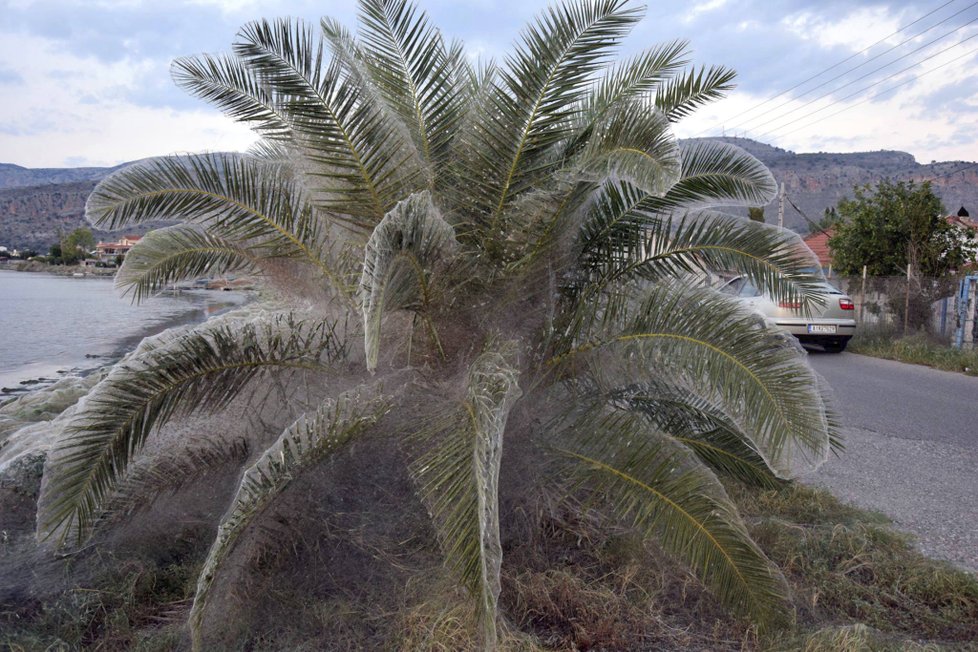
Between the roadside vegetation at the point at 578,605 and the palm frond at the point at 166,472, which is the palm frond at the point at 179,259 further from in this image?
the roadside vegetation at the point at 578,605

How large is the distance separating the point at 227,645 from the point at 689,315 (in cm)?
271

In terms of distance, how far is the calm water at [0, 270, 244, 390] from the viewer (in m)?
19.5

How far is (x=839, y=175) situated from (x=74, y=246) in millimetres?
70777

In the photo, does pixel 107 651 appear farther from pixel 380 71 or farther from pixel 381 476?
pixel 380 71

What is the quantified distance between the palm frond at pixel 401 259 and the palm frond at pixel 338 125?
0.64 metres

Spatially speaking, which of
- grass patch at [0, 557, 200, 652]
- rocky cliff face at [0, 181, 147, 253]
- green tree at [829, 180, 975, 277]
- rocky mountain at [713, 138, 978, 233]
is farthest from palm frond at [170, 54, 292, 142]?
rocky mountain at [713, 138, 978, 233]

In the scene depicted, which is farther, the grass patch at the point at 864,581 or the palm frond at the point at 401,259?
the grass patch at the point at 864,581

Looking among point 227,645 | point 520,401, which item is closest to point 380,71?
point 520,401

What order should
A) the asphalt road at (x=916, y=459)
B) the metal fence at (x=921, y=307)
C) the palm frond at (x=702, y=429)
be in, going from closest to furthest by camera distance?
the palm frond at (x=702, y=429), the asphalt road at (x=916, y=459), the metal fence at (x=921, y=307)

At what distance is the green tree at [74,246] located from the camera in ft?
144

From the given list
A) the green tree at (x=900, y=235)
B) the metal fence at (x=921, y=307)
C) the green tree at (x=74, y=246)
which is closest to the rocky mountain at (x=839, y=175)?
the green tree at (x=900, y=235)

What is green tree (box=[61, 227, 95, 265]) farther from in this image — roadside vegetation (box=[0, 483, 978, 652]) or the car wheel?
roadside vegetation (box=[0, 483, 978, 652])

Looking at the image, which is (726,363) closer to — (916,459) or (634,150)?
(634,150)

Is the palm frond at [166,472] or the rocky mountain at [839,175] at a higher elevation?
the rocky mountain at [839,175]
